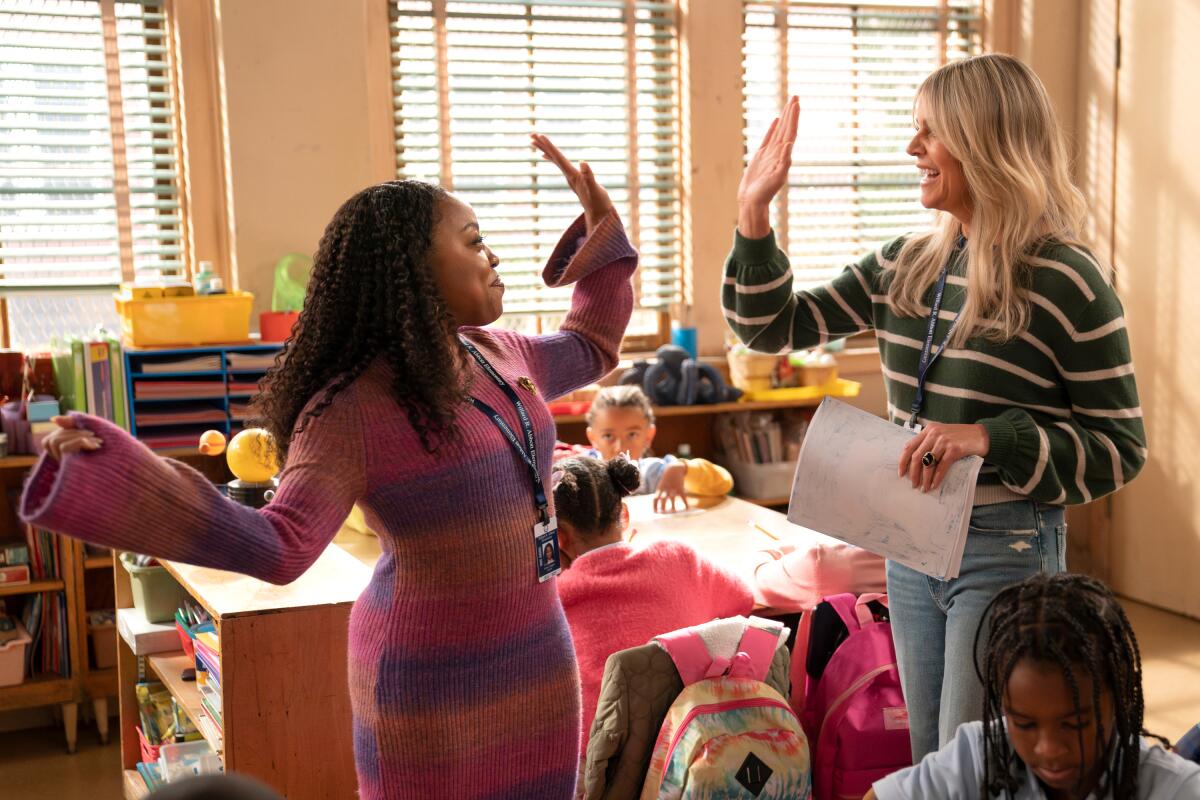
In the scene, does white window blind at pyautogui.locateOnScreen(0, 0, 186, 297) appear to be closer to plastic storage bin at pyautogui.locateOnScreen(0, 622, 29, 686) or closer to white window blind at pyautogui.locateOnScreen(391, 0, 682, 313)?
white window blind at pyautogui.locateOnScreen(391, 0, 682, 313)

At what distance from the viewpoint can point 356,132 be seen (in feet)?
13.4

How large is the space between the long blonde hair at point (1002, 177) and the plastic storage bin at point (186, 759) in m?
1.77

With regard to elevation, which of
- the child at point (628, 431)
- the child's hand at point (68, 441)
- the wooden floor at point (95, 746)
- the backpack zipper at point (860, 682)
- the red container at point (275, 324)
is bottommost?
the wooden floor at point (95, 746)

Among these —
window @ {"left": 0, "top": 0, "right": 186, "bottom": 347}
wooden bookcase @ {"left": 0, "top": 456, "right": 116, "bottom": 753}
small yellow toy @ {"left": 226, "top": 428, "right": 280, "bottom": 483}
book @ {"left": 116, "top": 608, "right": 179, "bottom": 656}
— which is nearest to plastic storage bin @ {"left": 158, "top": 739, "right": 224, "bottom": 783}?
book @ {"left": 116, "top": 608, "right": 179, "bottom": 656}

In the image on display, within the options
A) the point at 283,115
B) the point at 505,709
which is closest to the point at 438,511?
the point at 505,709

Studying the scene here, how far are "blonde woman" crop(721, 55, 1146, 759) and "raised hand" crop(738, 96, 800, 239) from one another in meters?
0.02

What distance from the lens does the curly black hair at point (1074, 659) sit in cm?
127

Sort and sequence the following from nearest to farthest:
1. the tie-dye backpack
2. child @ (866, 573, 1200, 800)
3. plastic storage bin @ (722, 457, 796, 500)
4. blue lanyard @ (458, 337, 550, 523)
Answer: child @ (866, 573, 1200, 800), blue lanyard @ (458, 337, 550, 523), the tie-dye backpack, plastic storage bin @ (722, 457, 796, 500)

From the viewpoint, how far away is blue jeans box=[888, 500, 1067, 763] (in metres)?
1.62

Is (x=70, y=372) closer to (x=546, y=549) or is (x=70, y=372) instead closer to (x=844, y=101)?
(x=546, y=549)

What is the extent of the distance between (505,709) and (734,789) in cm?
61

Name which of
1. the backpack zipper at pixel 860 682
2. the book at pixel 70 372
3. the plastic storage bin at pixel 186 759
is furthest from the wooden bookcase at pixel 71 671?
the backpack zipper at pixel 860 682

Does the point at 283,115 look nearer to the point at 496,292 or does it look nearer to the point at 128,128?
the point at 128,128

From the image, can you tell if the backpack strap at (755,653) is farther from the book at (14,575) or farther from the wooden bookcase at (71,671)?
the book at (14,575)
